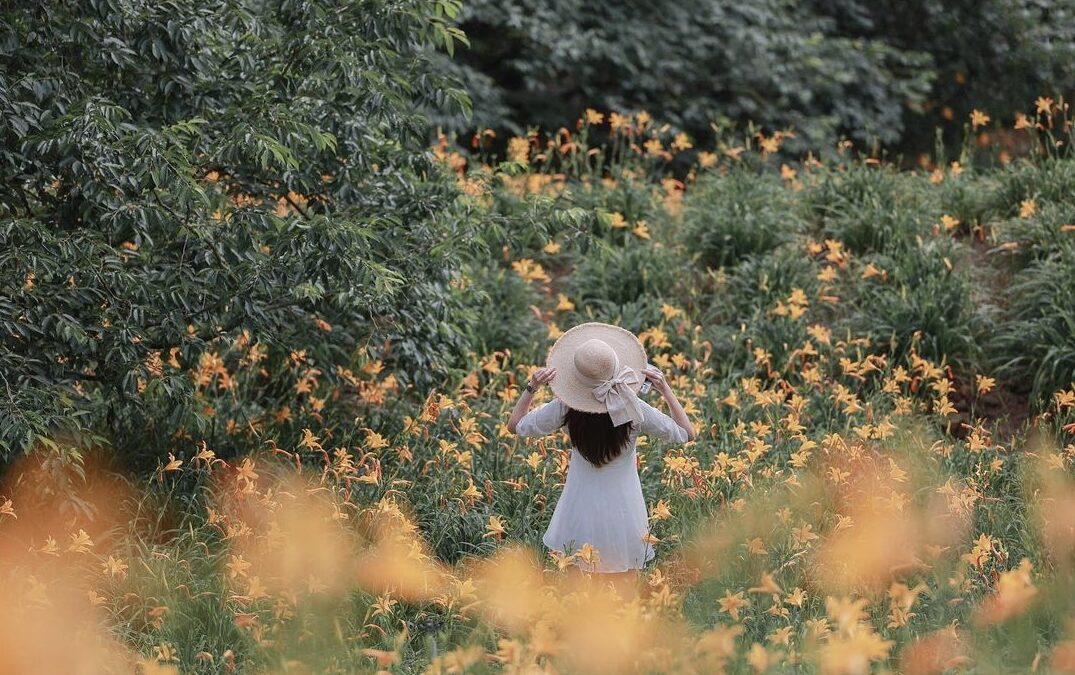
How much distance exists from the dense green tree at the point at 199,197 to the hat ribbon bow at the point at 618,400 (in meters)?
1.00

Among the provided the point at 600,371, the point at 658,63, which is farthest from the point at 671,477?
the point at 658,63

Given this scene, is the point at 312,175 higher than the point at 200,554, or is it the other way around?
the point at 312,175

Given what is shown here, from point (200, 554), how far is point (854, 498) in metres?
2.67

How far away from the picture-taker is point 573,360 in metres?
4.52

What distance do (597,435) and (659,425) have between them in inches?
9.0

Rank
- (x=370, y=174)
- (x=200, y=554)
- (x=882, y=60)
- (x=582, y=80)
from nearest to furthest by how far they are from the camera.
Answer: (x=200, y=554), (x=370, y=174), (x=582, y=80), (x=882, y=60)

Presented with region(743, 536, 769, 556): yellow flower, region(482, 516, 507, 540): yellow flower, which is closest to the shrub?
region(482, 516, 507, 540): yellow flower

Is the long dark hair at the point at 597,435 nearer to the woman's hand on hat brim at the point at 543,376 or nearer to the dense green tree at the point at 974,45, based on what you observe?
the woman's hand on hat brim at the point at 543,376

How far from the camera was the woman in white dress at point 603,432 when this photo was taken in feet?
14.6

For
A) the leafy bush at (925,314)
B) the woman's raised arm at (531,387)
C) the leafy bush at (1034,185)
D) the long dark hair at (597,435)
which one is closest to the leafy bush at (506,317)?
the leafy bush at (925,314)

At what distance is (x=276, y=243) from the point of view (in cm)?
507

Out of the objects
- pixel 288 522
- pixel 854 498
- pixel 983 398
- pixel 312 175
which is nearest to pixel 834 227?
pixel 983 398

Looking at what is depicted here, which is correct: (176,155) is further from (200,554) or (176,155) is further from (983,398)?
(983,398)

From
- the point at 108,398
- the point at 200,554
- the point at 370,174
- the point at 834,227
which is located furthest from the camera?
the point at 834,227
